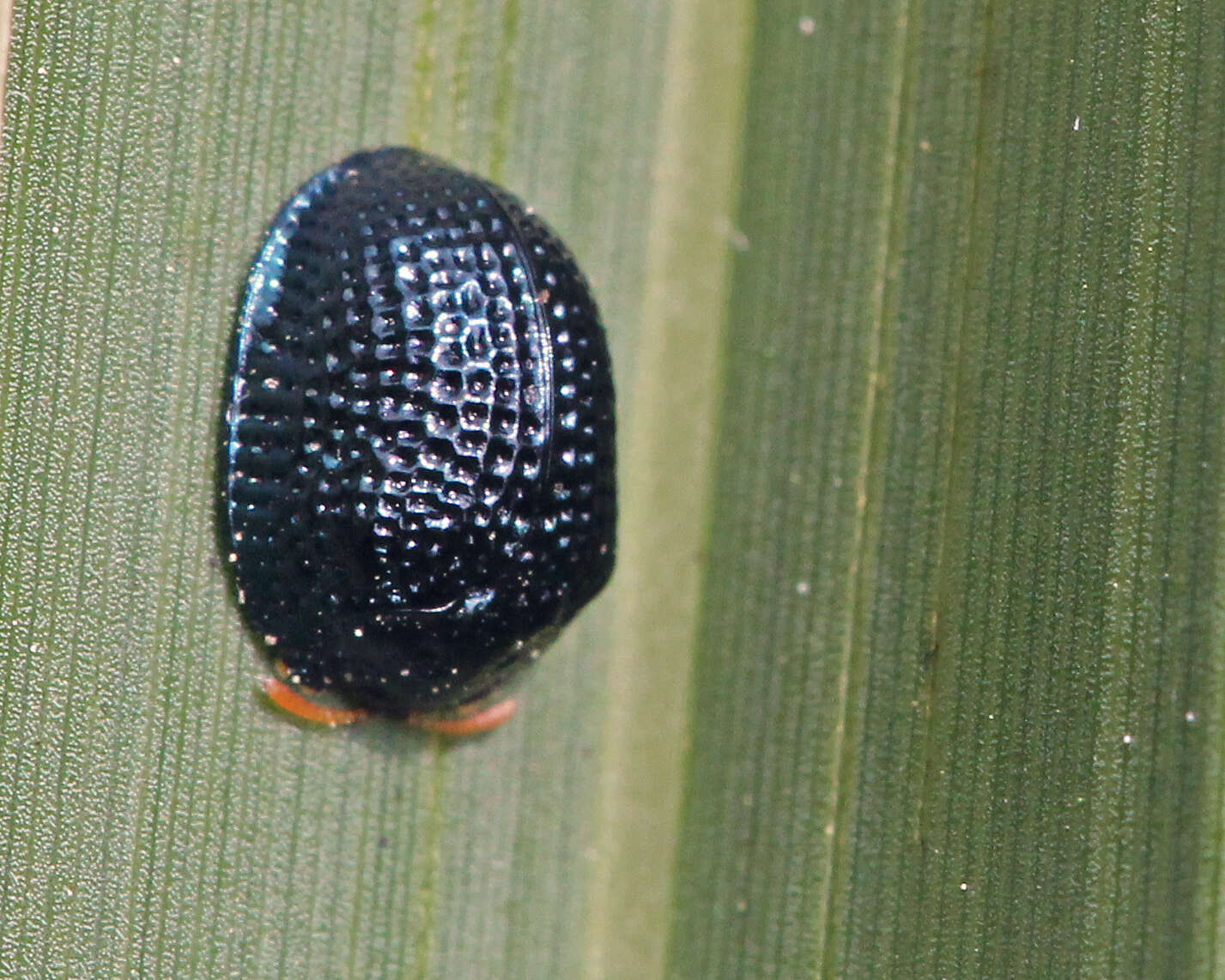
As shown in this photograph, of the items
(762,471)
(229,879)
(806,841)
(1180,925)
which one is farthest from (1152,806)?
(229,879)

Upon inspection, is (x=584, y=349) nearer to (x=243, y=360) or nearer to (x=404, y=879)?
(x=243, y=360)

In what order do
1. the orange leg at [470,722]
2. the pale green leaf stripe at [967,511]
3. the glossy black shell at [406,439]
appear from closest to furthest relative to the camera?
the pale green leaf stripe at [967,511] → the glossy black shell at [406,439] → the orange leg at [470,722]

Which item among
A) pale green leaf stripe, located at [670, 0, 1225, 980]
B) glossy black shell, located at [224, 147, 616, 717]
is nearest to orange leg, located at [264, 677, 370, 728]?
glossy black shell, located at [224, 147, 616, 717]

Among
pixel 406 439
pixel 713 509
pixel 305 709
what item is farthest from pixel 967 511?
pixel 305 709

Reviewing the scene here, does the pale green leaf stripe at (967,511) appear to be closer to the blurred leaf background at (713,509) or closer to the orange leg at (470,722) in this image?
the blurred leaf background at (713,509)

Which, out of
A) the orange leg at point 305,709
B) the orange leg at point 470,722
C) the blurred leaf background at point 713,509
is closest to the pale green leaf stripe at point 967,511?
the blurred leaf background at point 713,509

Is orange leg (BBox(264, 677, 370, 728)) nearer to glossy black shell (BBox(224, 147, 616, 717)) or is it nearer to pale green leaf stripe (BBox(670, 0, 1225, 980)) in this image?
glossy black shell (BBox(224, 147, 616, 717))
